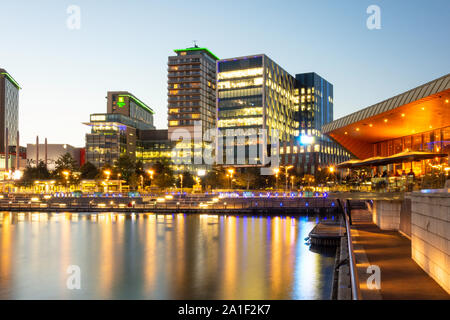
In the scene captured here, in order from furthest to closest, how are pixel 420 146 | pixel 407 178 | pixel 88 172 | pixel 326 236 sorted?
1. pixel 88 172
2. pixel 420 146
3. pixel 326 236
4. pixel 407 178

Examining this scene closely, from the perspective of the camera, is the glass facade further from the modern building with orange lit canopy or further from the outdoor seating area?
the outdoor seating area

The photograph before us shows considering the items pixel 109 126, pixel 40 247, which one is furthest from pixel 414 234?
pixel 109 126

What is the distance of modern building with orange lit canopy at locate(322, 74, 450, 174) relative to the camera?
34969 millimetres

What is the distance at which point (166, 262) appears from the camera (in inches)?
1544

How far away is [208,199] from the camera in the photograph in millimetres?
98312

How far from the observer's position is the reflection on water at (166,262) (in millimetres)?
28625

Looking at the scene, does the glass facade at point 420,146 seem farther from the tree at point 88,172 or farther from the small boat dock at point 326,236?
the tree at point 88,172

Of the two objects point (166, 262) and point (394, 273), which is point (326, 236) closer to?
point (166, 262)

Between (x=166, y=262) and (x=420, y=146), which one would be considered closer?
(x=166, y=262)

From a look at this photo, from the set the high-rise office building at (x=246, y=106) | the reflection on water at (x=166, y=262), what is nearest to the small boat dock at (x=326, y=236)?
the reflection on water at (x=166, y=262)

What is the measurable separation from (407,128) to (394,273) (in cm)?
3388

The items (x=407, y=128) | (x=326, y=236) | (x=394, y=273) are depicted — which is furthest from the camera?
(x=407, y=128)

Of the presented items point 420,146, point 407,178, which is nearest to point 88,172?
point 420,146

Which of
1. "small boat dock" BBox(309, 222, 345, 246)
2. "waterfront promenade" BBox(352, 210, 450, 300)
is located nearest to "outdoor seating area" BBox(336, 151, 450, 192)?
"waterfront promenade" BBox(352, 210, 450, 300)
